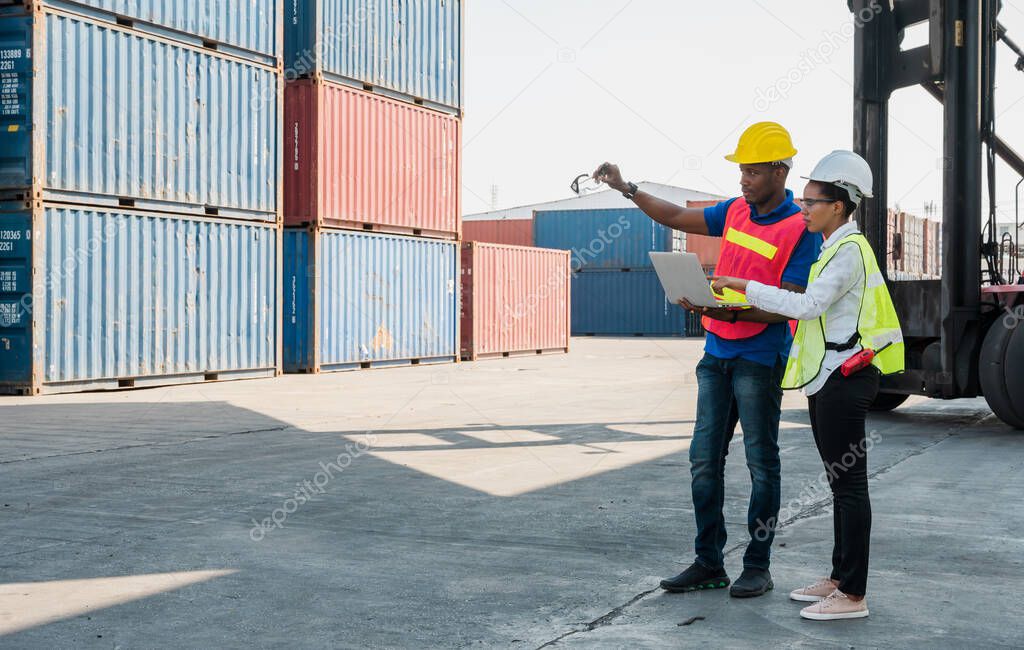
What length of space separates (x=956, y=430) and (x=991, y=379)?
2.47ft

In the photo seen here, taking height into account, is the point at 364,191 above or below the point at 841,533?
above

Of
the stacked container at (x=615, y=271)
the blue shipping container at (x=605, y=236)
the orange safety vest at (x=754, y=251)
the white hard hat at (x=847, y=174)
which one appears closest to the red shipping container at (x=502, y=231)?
the blue shipping container at (x=605, y=236)

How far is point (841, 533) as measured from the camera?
423 centimetres

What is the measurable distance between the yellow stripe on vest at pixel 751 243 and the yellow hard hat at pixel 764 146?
0.99 feet

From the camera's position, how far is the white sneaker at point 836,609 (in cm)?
410

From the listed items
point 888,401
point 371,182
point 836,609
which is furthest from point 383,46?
point 836,609

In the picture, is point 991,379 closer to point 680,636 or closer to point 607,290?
point 680,636

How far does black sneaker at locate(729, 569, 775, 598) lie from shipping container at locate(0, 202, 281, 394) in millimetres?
11719

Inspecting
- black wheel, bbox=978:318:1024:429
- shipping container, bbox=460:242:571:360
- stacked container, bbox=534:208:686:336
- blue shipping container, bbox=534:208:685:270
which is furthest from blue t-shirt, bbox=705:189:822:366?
stacked container, bbox=534:208:686:336

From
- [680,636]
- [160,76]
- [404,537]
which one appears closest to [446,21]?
[160,76]

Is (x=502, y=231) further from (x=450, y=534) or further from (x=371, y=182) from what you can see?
(x=450, y=534)

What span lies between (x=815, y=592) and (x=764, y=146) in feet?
5.81

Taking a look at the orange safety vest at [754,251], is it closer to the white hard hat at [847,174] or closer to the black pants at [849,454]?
the white hard hat at [847,174]

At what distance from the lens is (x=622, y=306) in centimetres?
4109
